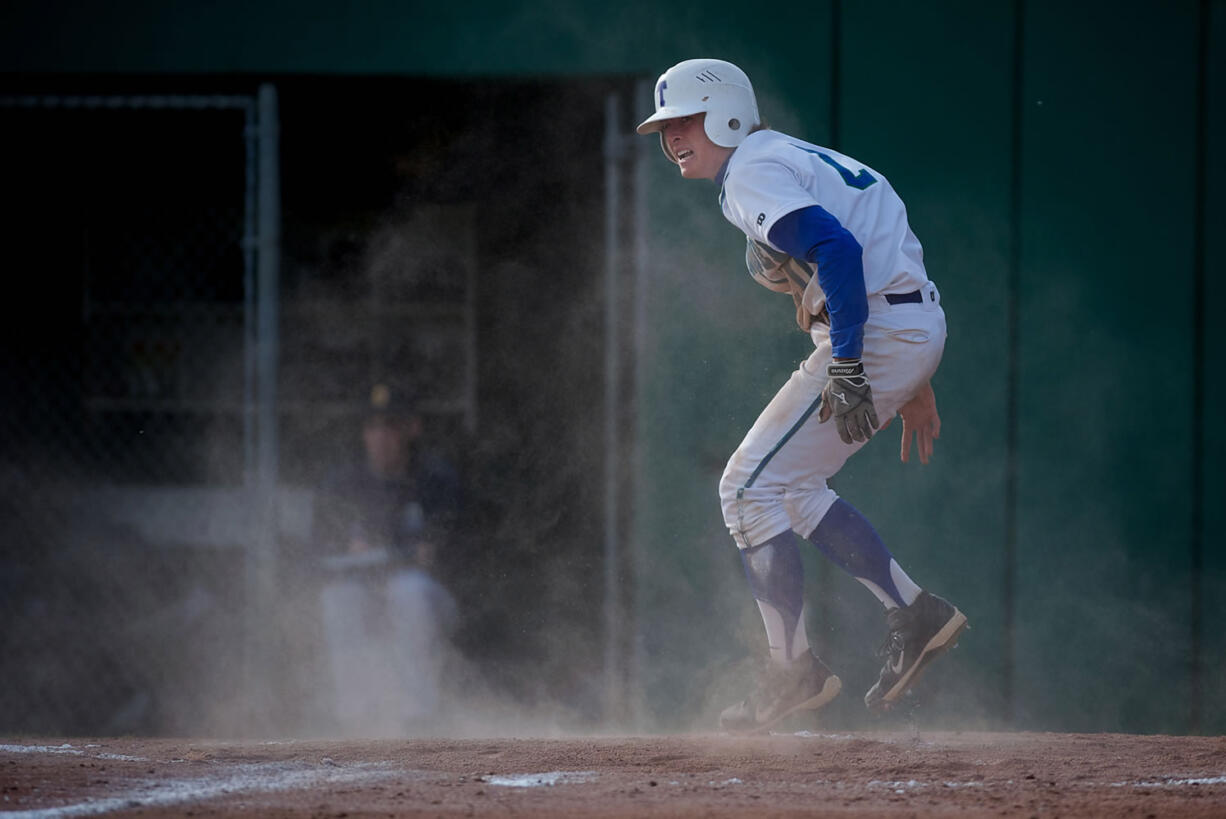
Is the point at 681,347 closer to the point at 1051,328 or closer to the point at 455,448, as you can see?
the point at 1051,328

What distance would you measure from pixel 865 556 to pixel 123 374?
5.53 metres

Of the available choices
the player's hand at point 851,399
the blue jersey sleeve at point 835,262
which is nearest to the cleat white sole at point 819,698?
the player's hand at point 851,399

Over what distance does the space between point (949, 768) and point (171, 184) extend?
6.28 meters

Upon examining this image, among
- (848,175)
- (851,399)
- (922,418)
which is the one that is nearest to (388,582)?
(922,418)

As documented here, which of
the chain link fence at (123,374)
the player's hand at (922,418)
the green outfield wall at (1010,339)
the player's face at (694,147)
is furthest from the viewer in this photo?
the chain link fence at (123,374)

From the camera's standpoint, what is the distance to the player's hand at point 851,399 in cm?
378

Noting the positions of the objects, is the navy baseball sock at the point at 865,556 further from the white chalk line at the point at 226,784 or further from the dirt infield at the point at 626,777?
the white chalk line at the point at 226,784

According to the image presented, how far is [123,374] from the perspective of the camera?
308 inches

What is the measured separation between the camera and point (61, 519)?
23.9 feet

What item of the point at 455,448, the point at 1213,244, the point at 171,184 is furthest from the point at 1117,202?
the point at 171,184

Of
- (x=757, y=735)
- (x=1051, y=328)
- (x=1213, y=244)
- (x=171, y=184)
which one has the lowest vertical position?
(x=757, y=735)

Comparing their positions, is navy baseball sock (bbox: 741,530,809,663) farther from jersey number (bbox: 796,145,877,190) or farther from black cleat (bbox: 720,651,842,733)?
jersey number (bbox: 796,145,877,190)

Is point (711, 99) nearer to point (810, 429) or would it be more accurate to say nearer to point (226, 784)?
point (810, 429)

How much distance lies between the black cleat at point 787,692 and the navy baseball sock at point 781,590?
5cm
